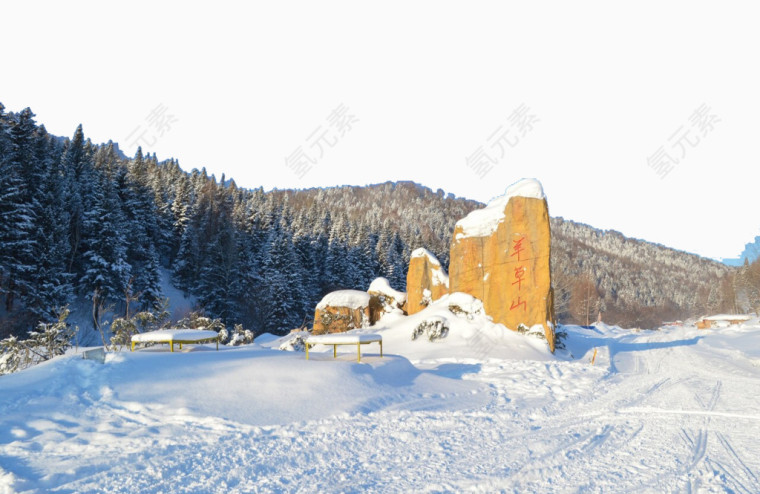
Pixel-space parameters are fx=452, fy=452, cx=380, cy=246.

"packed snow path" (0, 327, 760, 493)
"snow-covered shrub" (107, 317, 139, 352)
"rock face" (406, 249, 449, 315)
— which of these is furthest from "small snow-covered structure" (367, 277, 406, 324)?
"packed snow path" (0, 327, 760, 493)

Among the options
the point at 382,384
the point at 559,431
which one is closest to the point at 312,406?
the point at 382,384

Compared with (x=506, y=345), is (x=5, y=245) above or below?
above

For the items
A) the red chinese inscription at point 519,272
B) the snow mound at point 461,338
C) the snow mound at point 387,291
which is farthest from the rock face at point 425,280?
the red chinese inscription at point 519,272

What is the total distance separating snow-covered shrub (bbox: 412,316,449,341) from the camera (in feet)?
61.1

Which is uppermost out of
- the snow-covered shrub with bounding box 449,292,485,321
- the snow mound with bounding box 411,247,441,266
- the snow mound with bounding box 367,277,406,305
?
the snow mound with bounding box 411,247,441,266

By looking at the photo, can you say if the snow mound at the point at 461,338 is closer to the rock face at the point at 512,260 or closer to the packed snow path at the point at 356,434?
the rock face at the point at 512,260

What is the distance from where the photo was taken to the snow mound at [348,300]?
23750 millimetres

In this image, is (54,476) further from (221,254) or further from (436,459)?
(221,254)

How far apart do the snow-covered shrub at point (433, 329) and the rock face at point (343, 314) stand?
16.6 ft

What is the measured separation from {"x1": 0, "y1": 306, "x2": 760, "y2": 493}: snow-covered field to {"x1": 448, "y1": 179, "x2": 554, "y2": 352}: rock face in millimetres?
7622

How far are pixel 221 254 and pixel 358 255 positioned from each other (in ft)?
51.5

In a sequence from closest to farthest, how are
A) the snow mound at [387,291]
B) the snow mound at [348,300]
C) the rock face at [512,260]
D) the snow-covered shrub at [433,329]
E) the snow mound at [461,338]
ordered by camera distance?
the snow mound at [461,338]
the rock face at [512,260]
the snow-covered shrub at [433,329]
the snow mound at [348,300]
the snow mound at [387,291]

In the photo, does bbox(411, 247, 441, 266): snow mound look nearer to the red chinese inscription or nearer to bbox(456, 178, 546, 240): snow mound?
bbox(456, 178, 546, 240): snow mound

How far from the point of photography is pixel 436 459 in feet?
17.4
